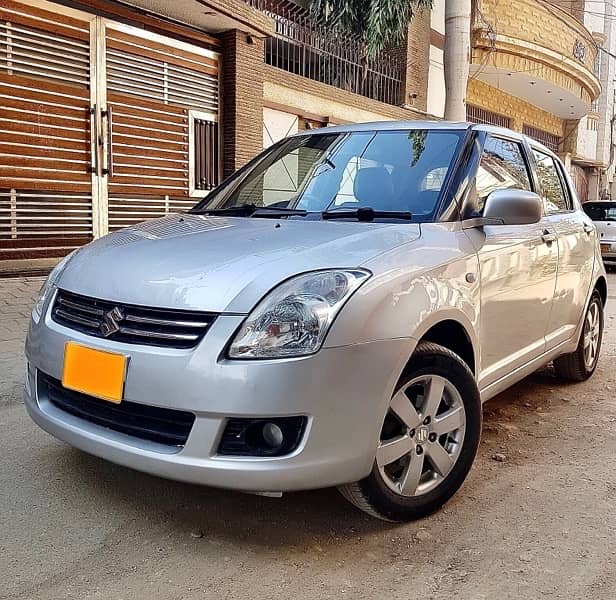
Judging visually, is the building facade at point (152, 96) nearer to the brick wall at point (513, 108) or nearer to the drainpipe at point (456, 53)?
the drainpipe at point (456, 53)

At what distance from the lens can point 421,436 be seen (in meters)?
2.58

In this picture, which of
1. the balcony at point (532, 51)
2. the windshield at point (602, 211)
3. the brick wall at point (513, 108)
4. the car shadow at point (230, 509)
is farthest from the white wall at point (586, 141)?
the car shadow at point (230, 509)

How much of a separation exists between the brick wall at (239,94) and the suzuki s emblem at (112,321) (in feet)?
29.8

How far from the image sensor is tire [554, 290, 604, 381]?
4.65 metres

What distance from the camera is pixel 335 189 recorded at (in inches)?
129

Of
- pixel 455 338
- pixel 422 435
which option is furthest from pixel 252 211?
pixel 422 435

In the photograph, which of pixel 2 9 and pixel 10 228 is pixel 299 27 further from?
pixel 10 228

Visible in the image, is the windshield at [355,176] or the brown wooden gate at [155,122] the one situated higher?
the brown wooden gate at [155,122]

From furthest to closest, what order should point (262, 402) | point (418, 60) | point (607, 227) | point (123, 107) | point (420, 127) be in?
point (418, 60) < point (607, 227) < point (123, 107) < point (420, 127) < point (262, 402)

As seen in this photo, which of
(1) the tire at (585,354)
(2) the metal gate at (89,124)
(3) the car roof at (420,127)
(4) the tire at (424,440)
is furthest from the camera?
(2) the metal gate at (89,124)

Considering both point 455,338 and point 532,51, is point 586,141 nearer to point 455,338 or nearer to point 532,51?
point 532,51

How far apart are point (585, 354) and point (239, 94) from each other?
26.8ft

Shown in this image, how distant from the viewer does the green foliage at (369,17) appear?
13070mm

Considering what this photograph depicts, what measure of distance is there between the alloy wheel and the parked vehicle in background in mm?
12180
